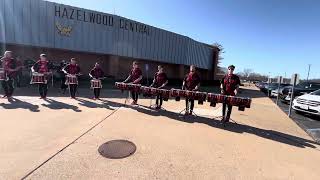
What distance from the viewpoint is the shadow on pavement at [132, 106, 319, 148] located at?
24.2ft

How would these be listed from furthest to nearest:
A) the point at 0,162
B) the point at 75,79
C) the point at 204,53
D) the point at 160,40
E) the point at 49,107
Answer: the point at 204,53, the point at 160,40, the point at 75,79, the point at 49,107, the point at 0,162

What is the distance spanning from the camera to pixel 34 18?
19.7 metres

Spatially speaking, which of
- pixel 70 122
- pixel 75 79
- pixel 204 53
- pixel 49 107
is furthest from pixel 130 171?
pixel 204 53

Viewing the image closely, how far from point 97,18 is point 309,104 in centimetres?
1707

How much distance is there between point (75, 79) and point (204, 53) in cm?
3092

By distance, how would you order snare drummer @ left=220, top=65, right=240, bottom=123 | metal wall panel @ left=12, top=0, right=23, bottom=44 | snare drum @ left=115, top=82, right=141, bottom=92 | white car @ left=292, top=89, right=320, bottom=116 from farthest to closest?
metal wall panel @ left=12, top=0, right=23, bottom=44
white car @ left=292, top=89, right=320, bottom=116
snare drum @ left=115, top=82, right=141, bottom=92
snare drummer @ left=220, top=65, right=240, bottom=123

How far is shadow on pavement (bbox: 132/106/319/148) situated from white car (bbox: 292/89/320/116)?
17.0ft

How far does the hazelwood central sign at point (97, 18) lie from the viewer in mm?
20844

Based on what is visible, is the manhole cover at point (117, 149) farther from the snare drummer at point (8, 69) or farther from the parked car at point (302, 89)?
the parked car at point (302, 89)

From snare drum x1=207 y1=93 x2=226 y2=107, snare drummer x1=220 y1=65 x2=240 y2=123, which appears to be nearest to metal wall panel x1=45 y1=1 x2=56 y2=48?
snare drum x1=207 y1=93 x2=226 y2=107

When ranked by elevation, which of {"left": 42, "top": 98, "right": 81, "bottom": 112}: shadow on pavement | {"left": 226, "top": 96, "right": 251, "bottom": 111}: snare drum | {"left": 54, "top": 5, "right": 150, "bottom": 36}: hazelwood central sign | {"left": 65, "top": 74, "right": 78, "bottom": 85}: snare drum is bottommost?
{"left": 42, "top": 98, "right": 81, "bottom": 112}: shadow on pavement

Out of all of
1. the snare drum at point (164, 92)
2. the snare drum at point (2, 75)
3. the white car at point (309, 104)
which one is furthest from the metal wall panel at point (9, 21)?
the white car at point (309, 104)

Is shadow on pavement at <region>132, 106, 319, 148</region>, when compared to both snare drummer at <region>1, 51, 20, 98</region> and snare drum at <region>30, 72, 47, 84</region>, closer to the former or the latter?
snare drum at <region>30, 72, 47, 84</region>

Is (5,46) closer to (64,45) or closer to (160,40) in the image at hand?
(64,45)
